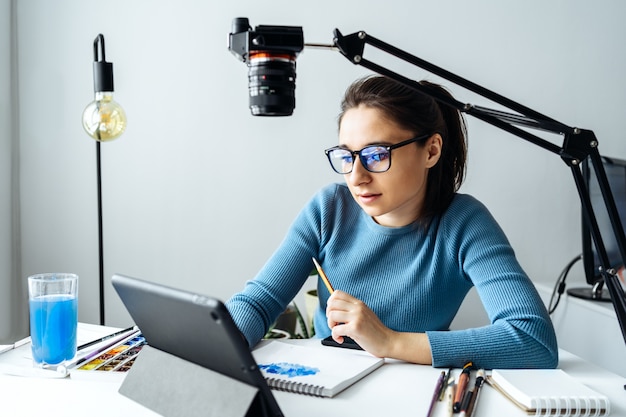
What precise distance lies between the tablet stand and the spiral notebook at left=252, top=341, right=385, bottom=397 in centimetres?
19

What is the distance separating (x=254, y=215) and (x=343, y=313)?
1432mm

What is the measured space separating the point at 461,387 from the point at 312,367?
249 mm

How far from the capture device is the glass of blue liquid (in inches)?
46.1

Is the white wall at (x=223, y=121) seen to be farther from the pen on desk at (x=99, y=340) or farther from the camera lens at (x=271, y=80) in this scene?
the camera lens at (x=271, y=80)

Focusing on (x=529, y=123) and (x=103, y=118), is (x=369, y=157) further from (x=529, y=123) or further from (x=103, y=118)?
(x=103, y=118)

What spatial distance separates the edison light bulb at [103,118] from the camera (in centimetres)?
207

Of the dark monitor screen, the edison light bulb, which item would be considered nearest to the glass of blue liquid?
the edison light bulb

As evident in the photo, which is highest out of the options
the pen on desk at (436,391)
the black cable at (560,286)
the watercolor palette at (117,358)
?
the watercolor palette at (117,358)

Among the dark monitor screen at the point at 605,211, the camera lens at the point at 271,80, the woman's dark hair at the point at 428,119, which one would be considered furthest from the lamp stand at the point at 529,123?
the dark monitor screen at the point at 605,211

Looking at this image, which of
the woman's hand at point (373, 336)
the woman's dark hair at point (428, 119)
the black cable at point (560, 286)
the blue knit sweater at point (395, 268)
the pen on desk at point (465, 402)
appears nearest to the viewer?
the pen on desk at point (465, 402)

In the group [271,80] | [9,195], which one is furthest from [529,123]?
[9,195]

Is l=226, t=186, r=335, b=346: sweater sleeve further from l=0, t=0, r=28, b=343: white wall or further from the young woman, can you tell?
l=0, t=0, r=28, b=343: white wall

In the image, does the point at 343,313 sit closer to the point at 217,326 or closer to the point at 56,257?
the point at 217,326

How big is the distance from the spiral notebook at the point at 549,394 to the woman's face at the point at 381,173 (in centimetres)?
46
